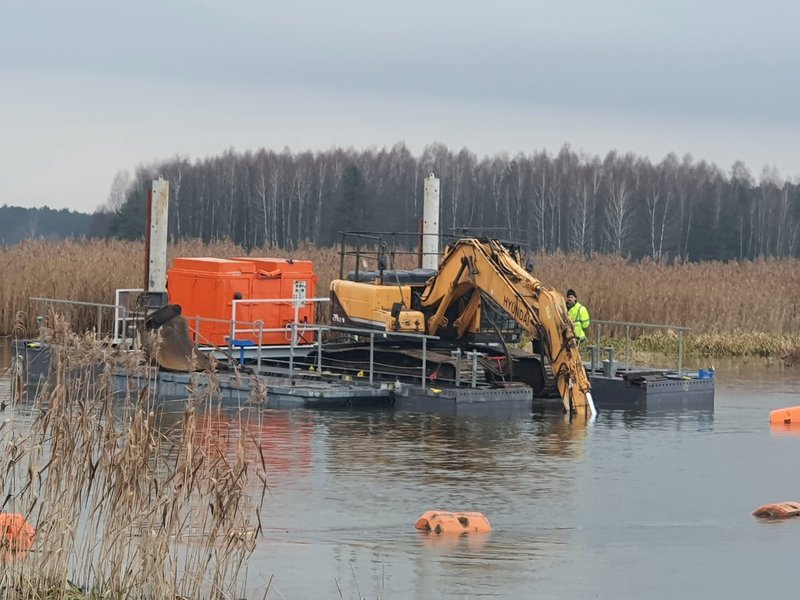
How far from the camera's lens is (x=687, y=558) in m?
14.1

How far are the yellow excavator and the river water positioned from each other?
3.39ft

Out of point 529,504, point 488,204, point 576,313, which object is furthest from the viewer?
point 488,204

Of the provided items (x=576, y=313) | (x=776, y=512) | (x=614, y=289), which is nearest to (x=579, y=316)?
(x=576, y=313)

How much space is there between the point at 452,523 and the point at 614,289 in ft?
71.6

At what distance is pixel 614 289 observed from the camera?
118 feet

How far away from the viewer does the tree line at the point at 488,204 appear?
75.7 meters

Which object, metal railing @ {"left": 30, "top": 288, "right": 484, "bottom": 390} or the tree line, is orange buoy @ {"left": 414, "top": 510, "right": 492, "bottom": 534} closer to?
metal railing @ {"left": 30, "top": 288, "right": 484, "bottom": 390}

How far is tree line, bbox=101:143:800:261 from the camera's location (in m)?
75.7

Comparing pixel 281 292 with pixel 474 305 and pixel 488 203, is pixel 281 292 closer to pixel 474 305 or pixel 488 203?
pixel 474 305

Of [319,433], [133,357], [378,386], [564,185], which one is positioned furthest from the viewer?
[564,185]

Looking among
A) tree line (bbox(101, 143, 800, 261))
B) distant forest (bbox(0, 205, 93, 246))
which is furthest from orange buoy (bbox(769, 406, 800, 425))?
distant forest (bbox(0, 205, 93, 246))

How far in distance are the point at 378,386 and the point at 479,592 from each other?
478 inches

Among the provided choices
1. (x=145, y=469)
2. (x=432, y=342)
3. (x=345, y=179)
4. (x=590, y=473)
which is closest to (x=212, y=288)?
(x=432, y=342)

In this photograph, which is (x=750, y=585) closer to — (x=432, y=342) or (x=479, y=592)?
(x=479, y=592)
